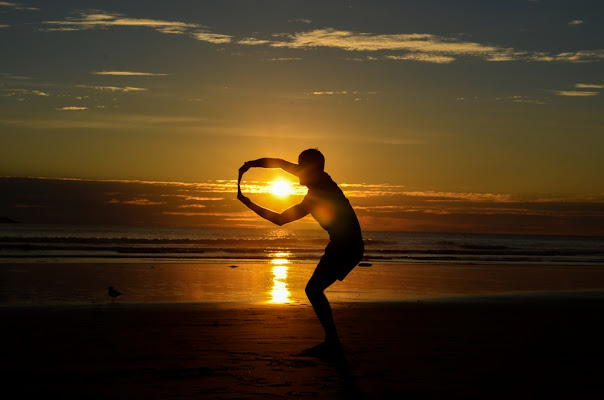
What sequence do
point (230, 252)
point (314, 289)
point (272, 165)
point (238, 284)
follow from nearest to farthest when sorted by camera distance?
point (272, 165) → point (314, 289) → point (238, 284) → point (230, 252)

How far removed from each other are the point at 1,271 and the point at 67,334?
48.4ft

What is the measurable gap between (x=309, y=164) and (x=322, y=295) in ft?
4.77

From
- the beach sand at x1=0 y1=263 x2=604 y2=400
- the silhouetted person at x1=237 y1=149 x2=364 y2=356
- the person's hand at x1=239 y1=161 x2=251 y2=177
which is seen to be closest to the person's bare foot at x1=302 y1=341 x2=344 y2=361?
the beach sand at x1=0 y1=263 x2=604 y2=400

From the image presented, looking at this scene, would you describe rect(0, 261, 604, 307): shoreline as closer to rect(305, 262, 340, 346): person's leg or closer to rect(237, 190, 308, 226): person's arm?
rect(305, 262, 340, 346): person's leg

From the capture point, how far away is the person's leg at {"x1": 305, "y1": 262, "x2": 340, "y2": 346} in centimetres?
738

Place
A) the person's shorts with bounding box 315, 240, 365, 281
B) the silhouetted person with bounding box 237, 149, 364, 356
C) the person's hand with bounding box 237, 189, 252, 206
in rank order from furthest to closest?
1. the person's shorts with bounding box 315, 240, 365, 281
2. the silhouetted person with bounding box 237, 149, 364, 356
3. the person's hand with bounding box 237, 189, 252, 206

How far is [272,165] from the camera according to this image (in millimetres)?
6762

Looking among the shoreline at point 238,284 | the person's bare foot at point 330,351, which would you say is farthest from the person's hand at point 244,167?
the shoreline at point 238,284

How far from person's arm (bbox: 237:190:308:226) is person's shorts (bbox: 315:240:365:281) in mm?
550

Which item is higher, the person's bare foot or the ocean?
the person's bare foot

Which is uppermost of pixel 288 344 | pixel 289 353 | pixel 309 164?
pixel 309 164

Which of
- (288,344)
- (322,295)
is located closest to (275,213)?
(322,295)

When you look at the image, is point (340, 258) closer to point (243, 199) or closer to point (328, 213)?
point (328, 213)

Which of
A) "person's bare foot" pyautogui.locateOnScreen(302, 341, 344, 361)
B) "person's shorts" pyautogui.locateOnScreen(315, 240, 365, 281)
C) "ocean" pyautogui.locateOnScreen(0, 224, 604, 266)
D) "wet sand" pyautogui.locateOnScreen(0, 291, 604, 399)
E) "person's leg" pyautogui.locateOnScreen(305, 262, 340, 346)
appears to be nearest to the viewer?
"wet sand" pyautogui.locateOnScreen(0, 291, 604, 399)
